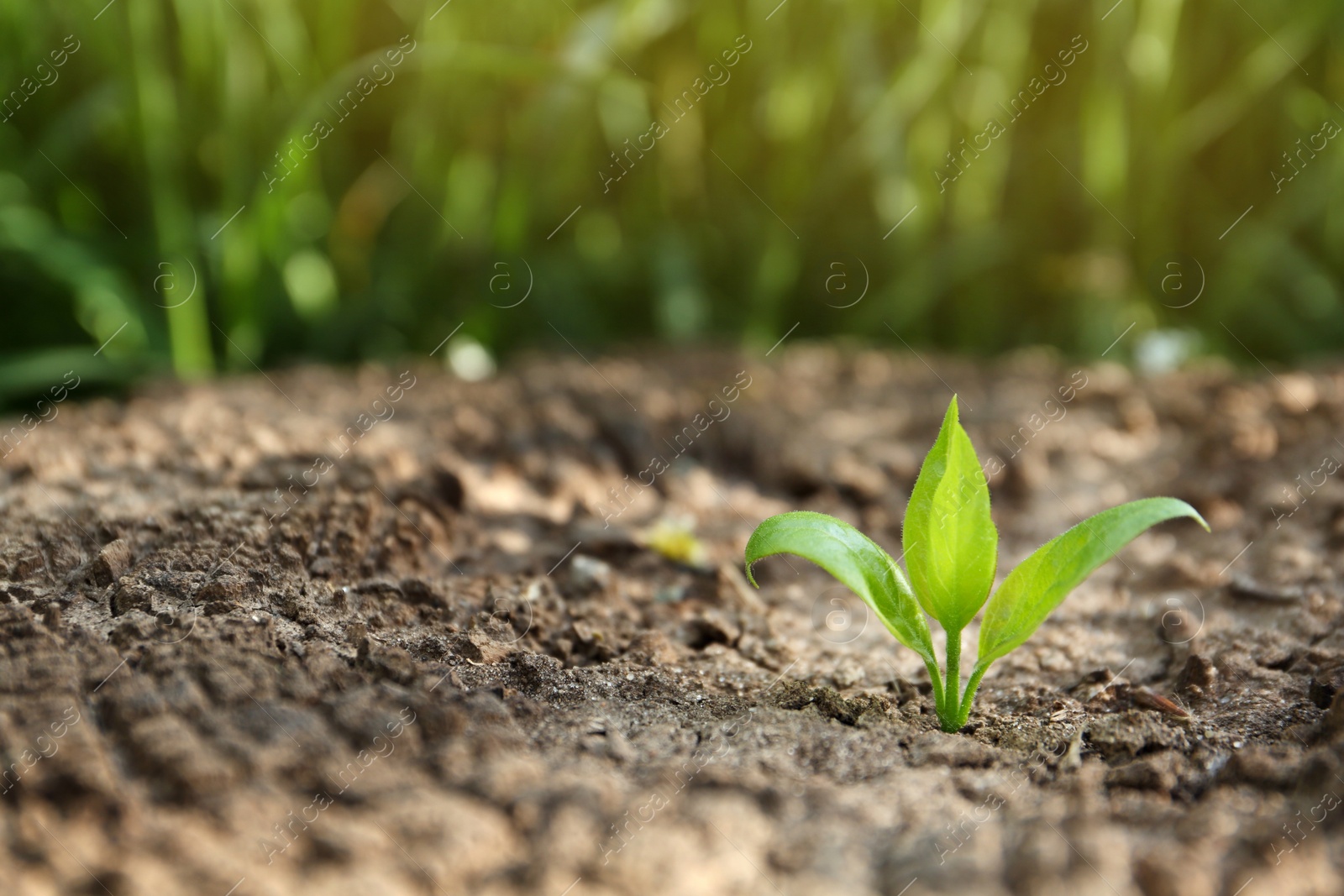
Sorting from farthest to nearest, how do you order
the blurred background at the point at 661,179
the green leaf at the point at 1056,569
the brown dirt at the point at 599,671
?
the blurred background at the point at 661,179 < the green leaf at the point at 1056,569 < the brown dirt at the point at 599,671

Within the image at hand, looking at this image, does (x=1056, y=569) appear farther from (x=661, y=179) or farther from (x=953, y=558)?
(x=661, y=179)

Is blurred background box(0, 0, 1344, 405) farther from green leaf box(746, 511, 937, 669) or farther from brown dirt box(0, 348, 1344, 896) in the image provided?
green leaf box(746, 511, 937, 669)

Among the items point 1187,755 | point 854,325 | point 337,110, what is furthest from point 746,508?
point 337,110

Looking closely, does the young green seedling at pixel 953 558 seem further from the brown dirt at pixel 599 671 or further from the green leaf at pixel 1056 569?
the brown dirt at pixel 599 671

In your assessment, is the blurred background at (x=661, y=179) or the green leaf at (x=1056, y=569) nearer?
the green leaf at (x=1056, y=569)

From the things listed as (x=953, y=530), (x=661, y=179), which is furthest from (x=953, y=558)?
(x=661, y=179)

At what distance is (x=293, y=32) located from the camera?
2.27 m

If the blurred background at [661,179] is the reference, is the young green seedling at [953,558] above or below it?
below

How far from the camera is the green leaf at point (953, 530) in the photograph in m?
0.89

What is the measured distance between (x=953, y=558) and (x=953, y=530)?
0.03 metres

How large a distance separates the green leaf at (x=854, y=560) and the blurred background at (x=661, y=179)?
1.44m

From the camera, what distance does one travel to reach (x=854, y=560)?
931 millimetres

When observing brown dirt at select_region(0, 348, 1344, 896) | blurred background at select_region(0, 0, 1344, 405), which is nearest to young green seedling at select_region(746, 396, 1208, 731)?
brown dirt at select_region(0, 348, 1344, 896)

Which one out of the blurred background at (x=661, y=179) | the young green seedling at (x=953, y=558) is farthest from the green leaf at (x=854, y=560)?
the blurred background at (x=661, y=179)
